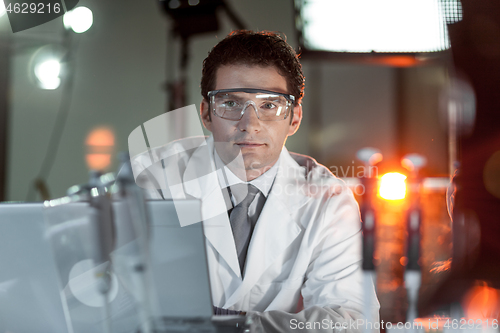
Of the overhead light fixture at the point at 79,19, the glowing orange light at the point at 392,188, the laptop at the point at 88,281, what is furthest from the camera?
the overhead light fixture at the point at 79,19

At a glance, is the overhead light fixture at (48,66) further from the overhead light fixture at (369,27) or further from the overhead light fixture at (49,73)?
the overhead light fixture at (369,27)

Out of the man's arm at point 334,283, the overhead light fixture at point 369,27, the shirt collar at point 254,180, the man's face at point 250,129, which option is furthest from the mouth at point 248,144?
the overhead light fixture at point 369,27

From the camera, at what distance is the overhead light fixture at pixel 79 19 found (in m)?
1.64

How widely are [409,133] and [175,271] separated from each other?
4.53 ft

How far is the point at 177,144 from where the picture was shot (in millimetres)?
1350

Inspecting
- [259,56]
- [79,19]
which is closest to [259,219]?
[259,56]

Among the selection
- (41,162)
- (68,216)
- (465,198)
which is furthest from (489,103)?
(41,162)

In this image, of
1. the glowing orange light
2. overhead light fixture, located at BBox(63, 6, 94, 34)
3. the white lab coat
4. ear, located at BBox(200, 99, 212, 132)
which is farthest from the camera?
overhead light fixture, located at BBox(63, 6, 94, 34)

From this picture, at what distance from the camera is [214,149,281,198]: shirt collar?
1252 millimetres

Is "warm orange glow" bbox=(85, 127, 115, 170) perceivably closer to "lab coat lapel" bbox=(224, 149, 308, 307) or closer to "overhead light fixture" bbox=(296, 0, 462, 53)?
"lab coat lapel" bbox=(224, 149, 308, 307)

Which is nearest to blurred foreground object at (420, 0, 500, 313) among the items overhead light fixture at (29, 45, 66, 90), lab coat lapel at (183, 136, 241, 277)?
lab coat lapel at (183, 136, 241, 277)

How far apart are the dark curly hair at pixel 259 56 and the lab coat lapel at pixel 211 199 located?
0.28 meters

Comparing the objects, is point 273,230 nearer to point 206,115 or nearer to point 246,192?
point 246,192

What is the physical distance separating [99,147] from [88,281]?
1.30 metres
